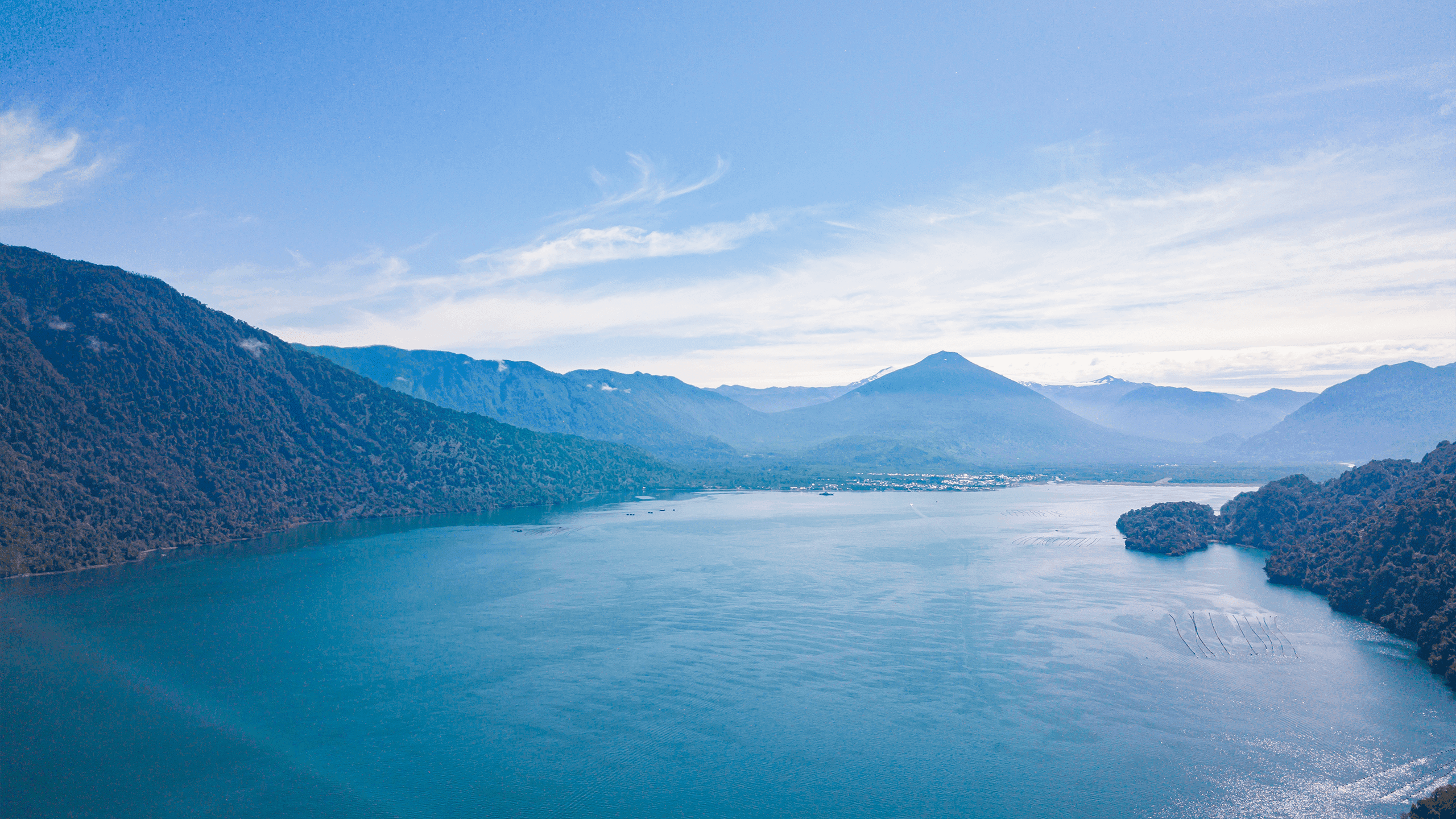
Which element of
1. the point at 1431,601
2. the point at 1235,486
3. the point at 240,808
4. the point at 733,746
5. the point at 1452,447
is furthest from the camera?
the point at 1235,486

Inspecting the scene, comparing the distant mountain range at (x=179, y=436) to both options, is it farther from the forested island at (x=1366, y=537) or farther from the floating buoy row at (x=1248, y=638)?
the forested island at (x=1366, y=537)

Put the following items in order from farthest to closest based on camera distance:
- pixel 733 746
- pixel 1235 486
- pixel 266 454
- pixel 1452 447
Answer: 1. pixel 1235 486
2. pixel 266 454
3. pixel 1452 447
4. pixel 733 746

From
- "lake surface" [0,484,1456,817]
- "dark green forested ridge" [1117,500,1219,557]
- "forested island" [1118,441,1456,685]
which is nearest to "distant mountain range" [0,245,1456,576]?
"lake surface" [0,484,1456,817]

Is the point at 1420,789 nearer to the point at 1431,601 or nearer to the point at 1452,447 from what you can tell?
the point at 1431,601

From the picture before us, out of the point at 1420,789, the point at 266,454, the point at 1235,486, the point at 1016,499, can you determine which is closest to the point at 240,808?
the point at 1420,789

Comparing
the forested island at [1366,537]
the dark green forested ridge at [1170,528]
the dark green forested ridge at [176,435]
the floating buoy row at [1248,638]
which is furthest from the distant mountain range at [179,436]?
the forested island at [1366,537]

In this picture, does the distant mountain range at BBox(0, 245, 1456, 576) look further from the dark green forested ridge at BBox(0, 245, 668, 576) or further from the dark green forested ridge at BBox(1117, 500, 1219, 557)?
the dark green forested ridge at BBox(1117, 500, 1219, 557)

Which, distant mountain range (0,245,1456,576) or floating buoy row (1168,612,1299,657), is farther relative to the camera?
distant mountain range (0,245,1456,576)
